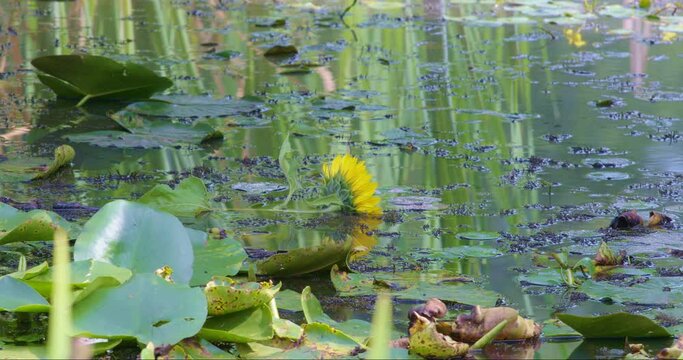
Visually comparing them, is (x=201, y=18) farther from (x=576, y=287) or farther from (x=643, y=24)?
(x=576, y=287)

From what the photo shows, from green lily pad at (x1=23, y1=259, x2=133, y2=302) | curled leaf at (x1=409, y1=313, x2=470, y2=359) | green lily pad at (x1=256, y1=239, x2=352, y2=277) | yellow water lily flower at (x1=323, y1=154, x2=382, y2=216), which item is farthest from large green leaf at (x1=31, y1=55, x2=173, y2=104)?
curled leaf at (x1=409, y1=313, x2=470, y2=359)

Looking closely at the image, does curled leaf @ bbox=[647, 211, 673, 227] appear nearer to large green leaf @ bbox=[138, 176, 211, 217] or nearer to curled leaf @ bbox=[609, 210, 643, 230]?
curled leaf @ bbox=[609, 210, 643, 230]

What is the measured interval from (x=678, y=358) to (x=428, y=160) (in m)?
1.53

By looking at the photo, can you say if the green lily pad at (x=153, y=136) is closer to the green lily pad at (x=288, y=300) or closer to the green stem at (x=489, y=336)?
the green lily pad at (x=288, y=300)

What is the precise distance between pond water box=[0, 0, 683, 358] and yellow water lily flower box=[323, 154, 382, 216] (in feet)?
0.16

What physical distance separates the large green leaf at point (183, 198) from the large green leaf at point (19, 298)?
2.19 ft

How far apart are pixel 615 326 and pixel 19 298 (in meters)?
0.80

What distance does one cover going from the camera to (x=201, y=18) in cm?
598

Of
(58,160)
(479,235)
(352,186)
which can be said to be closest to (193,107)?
(58,160)

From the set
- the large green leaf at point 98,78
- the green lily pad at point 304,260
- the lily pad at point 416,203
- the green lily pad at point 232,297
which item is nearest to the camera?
the green lily pad at point 232,297

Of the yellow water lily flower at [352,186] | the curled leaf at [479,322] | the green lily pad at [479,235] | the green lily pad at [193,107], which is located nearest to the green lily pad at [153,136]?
the green lily pad at [193,107]

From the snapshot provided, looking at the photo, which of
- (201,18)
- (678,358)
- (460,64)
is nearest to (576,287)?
(678,358)

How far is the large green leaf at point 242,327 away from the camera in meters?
1.37

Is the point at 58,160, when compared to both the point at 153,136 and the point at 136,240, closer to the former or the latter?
the point at 153,136
